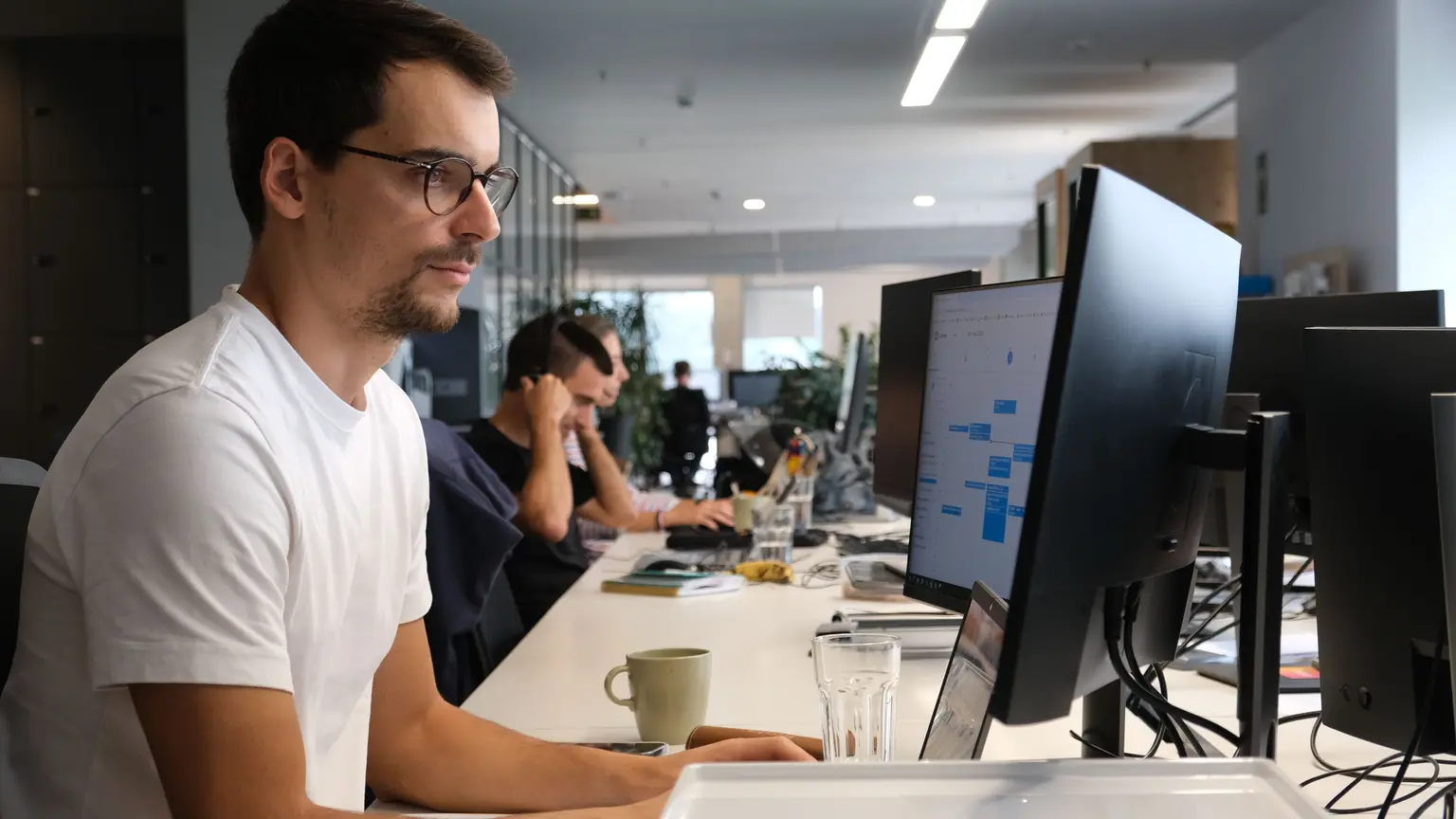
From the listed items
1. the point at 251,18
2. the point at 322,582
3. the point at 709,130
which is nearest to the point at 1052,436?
the point at 322,582

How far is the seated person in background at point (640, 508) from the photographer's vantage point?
317cm

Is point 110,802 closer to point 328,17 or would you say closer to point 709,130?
point 328,17

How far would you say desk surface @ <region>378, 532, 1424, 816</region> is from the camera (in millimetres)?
1274

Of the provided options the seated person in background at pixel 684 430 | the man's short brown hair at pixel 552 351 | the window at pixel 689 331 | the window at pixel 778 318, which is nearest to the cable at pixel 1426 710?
the man's short brown hair at pixel 552 351

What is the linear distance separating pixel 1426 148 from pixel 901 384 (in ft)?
12.9

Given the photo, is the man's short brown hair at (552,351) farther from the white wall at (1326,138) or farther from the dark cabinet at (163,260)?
the white wall at (1326,138)

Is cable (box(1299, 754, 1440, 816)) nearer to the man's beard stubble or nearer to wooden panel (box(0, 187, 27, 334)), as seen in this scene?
the man's beard stubble

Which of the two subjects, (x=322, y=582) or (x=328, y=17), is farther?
(x=328, y=17)

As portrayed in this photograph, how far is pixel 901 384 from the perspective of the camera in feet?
7.30

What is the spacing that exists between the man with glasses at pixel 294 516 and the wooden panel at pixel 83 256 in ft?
17.4

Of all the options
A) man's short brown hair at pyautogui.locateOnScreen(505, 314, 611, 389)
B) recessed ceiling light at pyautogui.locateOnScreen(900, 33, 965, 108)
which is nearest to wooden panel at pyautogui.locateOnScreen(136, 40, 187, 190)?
man's short brown hair at pyautogui.locateOnScreen(505, 314, 611, 389)

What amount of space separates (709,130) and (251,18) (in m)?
4.25

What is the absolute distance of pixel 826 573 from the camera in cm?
250

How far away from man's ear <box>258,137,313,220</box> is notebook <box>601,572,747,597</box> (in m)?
1.31
